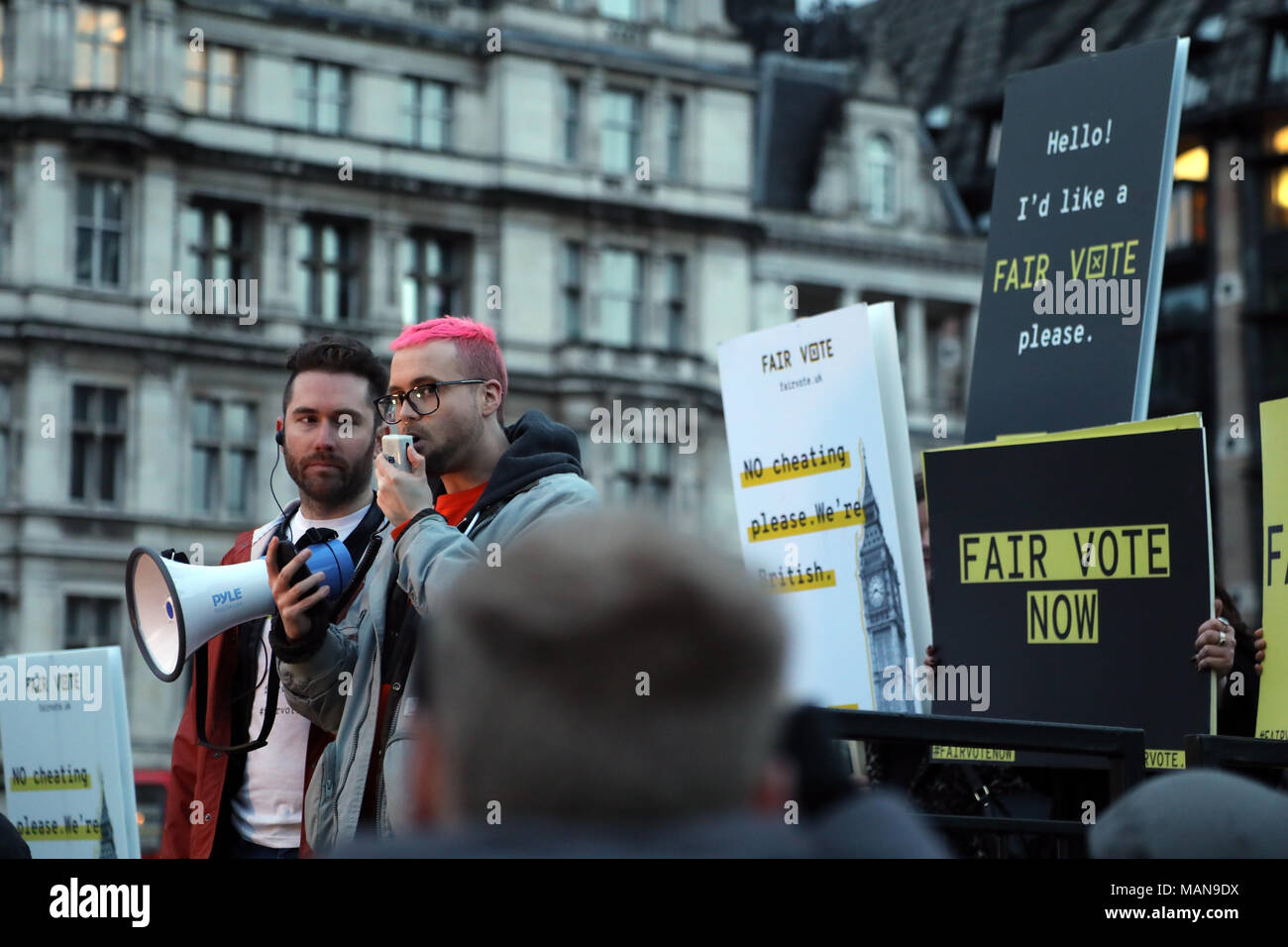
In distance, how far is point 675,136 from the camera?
34531mm

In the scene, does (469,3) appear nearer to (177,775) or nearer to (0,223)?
(0,223)

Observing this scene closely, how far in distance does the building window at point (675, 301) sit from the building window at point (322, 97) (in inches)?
250

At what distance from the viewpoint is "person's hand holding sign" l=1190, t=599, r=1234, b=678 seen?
4.34 m

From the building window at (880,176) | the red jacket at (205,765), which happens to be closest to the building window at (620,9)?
the building window at (880,176)

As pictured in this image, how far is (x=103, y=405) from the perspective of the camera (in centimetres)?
2983

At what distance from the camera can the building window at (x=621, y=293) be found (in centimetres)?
3384

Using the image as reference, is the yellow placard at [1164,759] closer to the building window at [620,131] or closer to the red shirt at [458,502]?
the red shirt at [458,502]

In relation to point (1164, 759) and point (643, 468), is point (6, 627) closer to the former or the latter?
point (643, 468)

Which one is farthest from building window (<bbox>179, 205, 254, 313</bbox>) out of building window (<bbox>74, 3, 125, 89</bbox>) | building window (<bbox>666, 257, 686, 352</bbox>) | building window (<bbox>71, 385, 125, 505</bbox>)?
building window (<bbox>666, 257, 686, 352</bbox>)

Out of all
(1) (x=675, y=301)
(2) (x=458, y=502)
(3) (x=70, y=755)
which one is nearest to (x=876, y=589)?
(2) (x=458, y=502)

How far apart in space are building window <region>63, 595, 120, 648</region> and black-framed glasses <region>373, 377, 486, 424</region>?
Answer: 25839 mm

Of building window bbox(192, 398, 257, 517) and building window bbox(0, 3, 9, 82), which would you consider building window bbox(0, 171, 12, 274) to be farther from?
building window bbox(192, 398, 257, 517)

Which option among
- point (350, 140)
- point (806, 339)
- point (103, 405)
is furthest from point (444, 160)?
point (806, 339)
